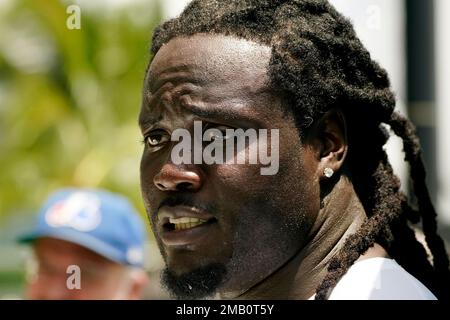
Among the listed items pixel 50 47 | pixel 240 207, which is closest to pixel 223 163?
pixel 240 207

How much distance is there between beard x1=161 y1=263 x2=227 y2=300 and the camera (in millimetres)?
3141

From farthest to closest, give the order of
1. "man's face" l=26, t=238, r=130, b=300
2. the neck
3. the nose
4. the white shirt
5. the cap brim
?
the cap brim, "man's face" l=26, t=238, r=130, b=300, the neck, the nose, the white shirt

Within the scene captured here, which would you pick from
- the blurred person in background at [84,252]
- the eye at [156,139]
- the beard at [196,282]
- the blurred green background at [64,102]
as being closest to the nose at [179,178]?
the eye at [156,139]

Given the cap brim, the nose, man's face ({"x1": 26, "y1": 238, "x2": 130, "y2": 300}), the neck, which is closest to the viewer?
the nose

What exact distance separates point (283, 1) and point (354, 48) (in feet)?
1.01

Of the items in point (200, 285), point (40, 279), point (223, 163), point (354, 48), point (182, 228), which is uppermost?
point (354, 48)

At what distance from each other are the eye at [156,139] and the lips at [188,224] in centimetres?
23

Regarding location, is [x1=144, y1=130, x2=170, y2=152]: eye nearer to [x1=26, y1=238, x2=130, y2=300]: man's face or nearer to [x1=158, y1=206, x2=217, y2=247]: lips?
[x1=158, y1=206, x2=217, y2=247]: lips

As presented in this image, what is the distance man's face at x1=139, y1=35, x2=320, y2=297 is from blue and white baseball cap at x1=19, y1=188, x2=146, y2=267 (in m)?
2.22

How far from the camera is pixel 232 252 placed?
3146mm

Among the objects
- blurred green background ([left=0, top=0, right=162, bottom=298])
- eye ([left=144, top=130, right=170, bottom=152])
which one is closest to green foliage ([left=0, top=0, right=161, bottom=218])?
blurred green background ([left=0, top=0, right=162, bottom=298])

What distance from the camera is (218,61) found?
3.15 metres

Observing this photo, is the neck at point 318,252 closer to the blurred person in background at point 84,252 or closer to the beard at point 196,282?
the beard at point 196,282

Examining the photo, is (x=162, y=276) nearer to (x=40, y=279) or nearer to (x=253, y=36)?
(x=253, y=36)
